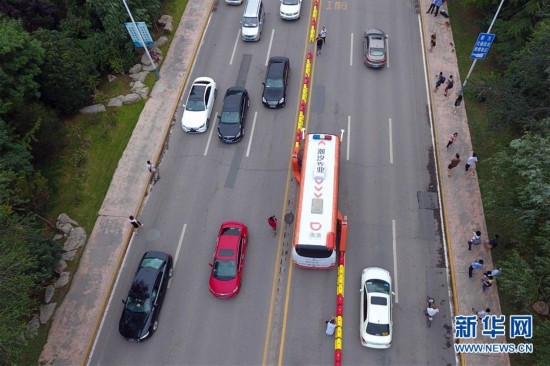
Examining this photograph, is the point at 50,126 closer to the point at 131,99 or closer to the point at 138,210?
the point at 131,99

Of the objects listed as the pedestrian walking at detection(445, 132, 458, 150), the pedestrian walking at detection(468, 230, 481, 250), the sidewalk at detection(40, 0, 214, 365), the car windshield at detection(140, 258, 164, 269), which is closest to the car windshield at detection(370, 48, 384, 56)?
the pedestrian walking at detection(445, 132, 458, 150)

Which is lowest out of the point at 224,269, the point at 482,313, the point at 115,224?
the point at 482,313

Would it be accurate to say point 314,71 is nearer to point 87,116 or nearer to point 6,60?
point 87,116

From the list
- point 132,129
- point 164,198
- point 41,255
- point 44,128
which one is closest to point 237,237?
point 164,198

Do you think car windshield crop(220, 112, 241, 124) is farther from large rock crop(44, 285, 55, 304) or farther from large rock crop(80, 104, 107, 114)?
large rock crop(44, 285, 55, 304)

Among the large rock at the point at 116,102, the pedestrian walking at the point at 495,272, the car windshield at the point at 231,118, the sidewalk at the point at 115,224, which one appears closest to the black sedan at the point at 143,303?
the sidewalk at the point at 115,224

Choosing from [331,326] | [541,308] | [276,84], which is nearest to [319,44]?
[276,84]
